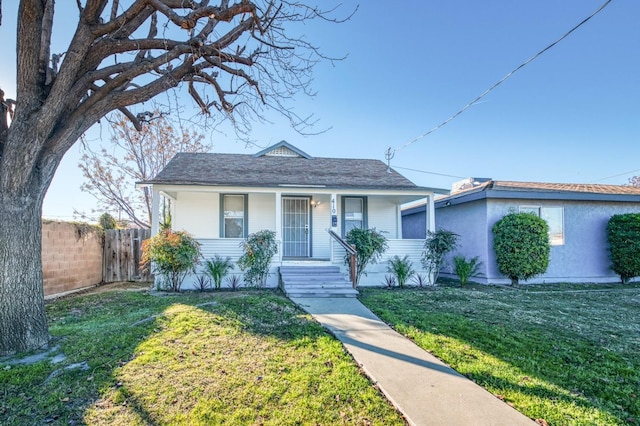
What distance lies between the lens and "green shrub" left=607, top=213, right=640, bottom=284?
455 inches

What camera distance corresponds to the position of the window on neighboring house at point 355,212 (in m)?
12.6

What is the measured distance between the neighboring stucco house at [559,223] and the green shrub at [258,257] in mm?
6759

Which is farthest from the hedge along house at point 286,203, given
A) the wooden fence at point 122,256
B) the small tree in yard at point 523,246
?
the small tree in yard at point 523,246

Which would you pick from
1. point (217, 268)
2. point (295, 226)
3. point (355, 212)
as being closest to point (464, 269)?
point (355, 212)

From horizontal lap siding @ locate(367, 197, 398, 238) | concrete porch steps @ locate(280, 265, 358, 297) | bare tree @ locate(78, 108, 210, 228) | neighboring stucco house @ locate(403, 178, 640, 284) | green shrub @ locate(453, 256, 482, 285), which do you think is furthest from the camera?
bare tree @ locate(78, 108, 210, 228)

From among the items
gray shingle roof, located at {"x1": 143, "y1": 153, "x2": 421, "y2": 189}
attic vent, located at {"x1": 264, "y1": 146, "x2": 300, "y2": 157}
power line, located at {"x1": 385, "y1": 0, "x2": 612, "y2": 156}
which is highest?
power line, located at {"x1": 385, "y1": 0, "x2": 612, "y2": 156}

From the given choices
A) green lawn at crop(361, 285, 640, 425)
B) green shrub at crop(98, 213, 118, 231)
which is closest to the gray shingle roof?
green shrub at crop(98, 213, 118, 231)

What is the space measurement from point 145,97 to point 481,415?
5.95 m

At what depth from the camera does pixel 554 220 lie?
12102mm

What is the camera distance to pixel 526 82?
1348 cm

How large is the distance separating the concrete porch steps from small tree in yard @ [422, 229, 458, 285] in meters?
3.01

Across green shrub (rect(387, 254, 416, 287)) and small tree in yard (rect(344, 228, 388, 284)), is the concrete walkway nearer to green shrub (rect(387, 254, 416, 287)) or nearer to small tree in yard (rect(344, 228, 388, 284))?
small tree in yard (rect(344, 228, 388, 284))

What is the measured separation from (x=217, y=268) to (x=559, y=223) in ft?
38.3

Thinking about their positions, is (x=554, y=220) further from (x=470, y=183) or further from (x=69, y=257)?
(x=69, y=257)
